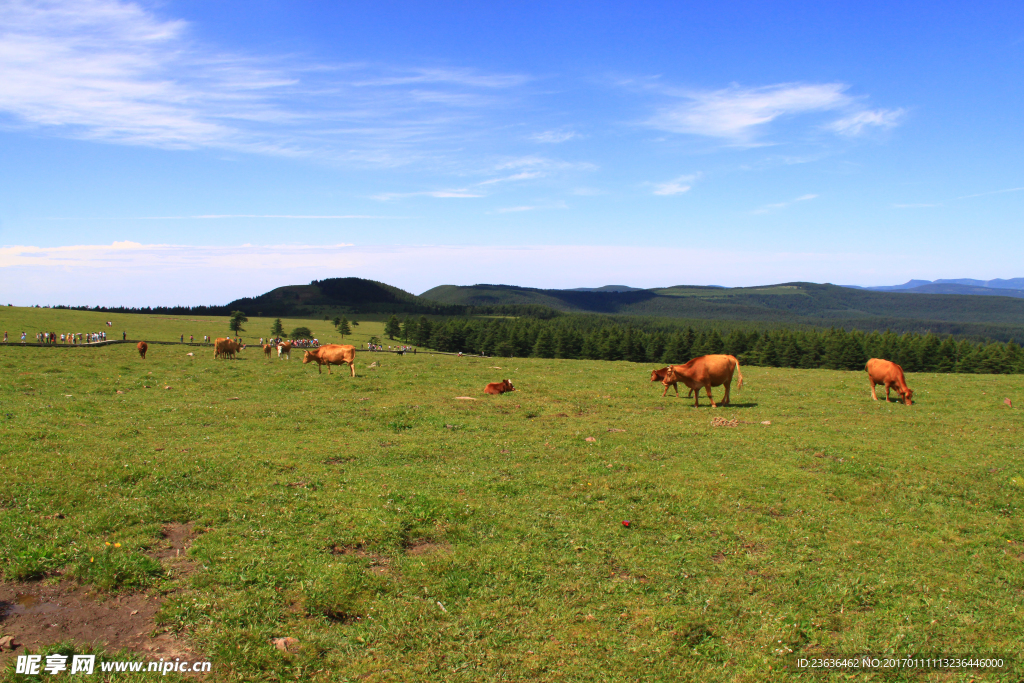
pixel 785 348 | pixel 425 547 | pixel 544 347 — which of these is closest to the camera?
pixel 425 547

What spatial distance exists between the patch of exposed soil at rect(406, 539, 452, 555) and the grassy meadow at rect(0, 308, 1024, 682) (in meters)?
0.07

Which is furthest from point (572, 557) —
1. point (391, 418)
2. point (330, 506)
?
point (391, 418)

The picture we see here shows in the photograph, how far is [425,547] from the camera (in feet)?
32.2

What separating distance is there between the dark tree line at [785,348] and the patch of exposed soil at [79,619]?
103409 mm

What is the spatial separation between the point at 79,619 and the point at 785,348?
115174mm

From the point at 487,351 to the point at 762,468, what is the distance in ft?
→ 402

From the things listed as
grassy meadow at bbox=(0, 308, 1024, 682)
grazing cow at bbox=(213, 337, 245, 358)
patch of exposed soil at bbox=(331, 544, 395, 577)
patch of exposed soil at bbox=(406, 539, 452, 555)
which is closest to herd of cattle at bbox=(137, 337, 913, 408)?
grassy meadow at bbox=(0, 308, 1024, 682)

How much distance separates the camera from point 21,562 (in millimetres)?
8047

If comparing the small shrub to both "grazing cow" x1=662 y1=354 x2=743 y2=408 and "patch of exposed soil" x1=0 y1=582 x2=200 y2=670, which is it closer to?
"patch of exposed soil" x1=0 y1=582 x2=200 y2=670

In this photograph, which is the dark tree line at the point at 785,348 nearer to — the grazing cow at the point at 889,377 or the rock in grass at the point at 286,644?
the grazing cow at the point at 889,377

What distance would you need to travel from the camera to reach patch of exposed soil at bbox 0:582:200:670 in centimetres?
680

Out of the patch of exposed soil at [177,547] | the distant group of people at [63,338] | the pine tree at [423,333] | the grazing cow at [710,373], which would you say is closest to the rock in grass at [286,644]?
the patch of exposed soil at [177,547]

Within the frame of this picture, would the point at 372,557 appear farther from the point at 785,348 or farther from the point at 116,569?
the point at 785,348

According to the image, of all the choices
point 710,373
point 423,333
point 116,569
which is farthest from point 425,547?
point 423,333
